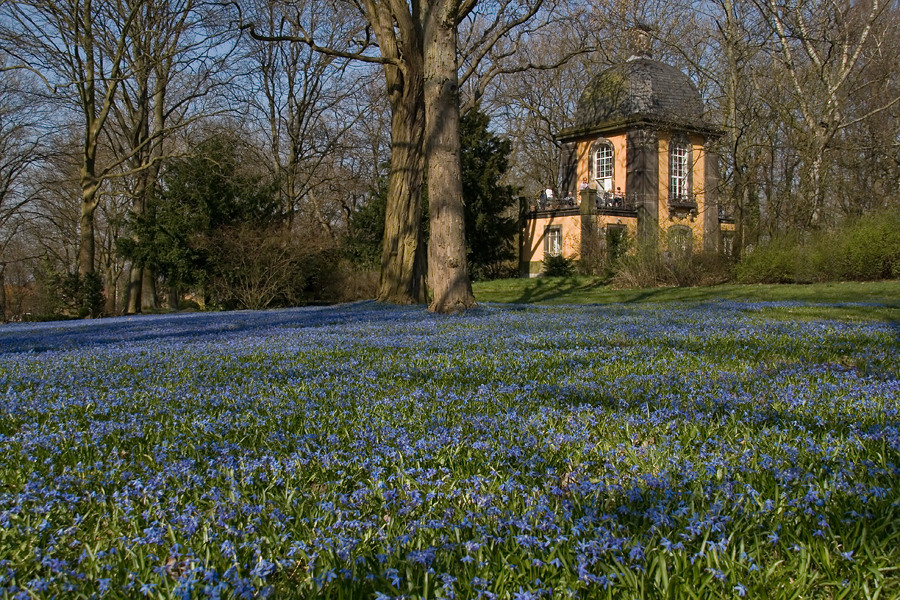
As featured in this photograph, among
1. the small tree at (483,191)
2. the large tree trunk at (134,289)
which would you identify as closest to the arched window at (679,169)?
the small tree at (483,191)

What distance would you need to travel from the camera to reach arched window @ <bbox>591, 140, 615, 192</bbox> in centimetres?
4503

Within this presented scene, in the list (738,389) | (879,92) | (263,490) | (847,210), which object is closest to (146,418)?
(263,490)

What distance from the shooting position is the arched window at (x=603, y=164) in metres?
45.0

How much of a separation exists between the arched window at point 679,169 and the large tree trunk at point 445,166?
35.3 meters

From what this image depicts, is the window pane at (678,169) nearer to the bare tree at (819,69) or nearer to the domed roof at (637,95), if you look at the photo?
the domed roof at (637,95)

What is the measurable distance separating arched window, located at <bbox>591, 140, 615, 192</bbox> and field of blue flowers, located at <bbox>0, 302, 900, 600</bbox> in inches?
1636

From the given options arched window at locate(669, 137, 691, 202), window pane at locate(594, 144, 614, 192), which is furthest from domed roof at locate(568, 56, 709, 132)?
arched window at locate(669, 137, 691, 202)

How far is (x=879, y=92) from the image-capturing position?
2988 cm

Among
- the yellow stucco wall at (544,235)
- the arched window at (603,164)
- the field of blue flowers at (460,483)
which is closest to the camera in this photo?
the field of blue flowers at (460,483)

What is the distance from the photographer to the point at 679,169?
45.5 meters

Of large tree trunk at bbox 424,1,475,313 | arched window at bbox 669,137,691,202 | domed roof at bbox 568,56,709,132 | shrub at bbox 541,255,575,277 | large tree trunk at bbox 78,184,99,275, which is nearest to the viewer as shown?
large tree trunk at bbox 424,1,475,313

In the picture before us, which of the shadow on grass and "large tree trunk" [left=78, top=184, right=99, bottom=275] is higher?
"large tree trunk" [left=78, top=184, right=99, bottom=275]

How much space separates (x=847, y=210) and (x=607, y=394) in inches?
1208

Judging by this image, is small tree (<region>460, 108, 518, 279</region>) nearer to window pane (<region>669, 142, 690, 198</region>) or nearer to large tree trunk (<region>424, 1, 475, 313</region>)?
window pane (<region>669, 142, 690, 198</region>)
